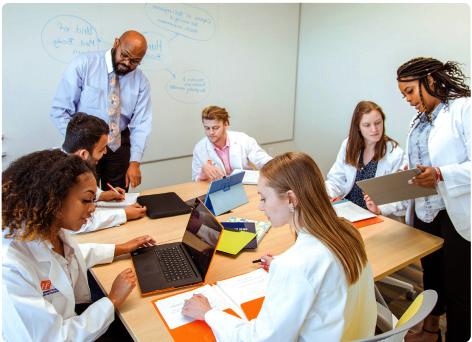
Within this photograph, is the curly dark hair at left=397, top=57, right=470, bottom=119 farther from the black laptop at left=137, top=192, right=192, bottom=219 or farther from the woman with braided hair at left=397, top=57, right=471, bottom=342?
the black laptop at left=137, top=192, right=192, bottom=219

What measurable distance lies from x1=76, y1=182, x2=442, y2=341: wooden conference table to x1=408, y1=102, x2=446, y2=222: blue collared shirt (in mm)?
99

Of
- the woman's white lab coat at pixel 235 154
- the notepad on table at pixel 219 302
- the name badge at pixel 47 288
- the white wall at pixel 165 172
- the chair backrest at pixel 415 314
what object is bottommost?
the white wall at pixel 165 172

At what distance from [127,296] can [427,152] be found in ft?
4.73

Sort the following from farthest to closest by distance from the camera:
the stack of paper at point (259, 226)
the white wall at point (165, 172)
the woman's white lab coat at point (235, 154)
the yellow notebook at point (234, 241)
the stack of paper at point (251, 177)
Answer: the white wall at point (165, 172), the woman's white lab coat at point (235, 154), the stack of paper at point (251, 177), the stack of paper at point (259, 226), the yellow notebook at point (234, 241)

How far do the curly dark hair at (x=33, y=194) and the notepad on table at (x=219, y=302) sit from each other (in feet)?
1.42

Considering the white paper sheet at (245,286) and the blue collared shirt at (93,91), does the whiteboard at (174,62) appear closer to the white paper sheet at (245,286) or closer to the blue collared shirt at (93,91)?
the blue collared shirt at (93,91)

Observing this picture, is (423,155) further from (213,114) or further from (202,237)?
(213,114)

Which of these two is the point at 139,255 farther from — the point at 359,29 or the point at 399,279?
the point at 359,29

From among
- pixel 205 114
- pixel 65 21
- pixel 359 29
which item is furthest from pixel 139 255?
pixel 359 29

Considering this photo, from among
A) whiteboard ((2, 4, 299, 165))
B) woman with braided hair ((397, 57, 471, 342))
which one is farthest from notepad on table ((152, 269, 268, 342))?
whiteboard ((2, 4, 299, 165))

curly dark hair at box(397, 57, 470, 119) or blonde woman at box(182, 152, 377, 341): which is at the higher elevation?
curly dark hair at box(397, 57, 470, 119)

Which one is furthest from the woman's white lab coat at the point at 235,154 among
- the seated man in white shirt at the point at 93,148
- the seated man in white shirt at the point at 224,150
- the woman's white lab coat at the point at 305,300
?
the woman's white lab coat at the point at 305,300

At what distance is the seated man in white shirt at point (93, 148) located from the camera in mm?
1773

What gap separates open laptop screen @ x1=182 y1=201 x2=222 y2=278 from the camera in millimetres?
1335
